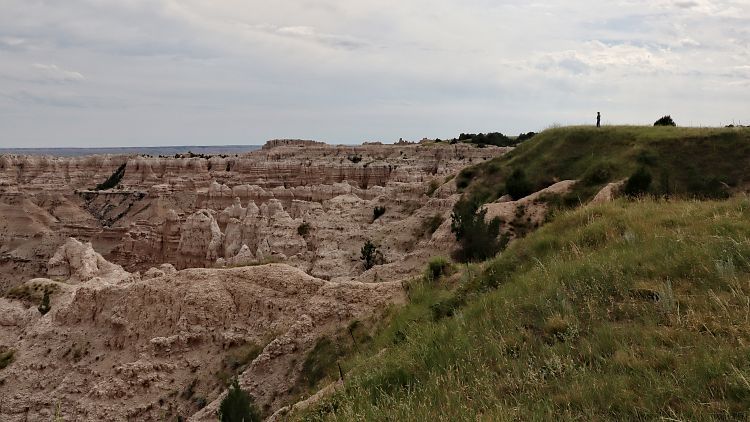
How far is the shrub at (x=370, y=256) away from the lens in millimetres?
26308

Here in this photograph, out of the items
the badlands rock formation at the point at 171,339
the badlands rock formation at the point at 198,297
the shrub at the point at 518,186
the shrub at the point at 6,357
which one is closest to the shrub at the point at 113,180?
the badlands rock formation at the point at 198,297

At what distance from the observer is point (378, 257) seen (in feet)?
87.7

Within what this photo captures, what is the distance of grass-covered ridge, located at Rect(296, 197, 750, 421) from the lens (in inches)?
160

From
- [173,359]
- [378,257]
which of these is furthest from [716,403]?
[378,257]

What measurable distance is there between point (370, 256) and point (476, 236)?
325 inches

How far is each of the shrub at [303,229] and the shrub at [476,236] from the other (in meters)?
12.2

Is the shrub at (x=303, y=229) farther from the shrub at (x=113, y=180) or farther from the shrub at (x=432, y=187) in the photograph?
the shrub at (x=113, y=180)

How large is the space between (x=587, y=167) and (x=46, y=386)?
23.6 metres

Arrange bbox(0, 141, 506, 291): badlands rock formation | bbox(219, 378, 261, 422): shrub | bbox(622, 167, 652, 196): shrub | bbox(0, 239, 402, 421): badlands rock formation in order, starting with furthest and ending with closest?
bbox(0, 141, 506, 291): badlands rock formation → bbox(622, 167, 652, 196): shrub → bbox(0, 239, 402, 421): badlands rock formation → bbox(219, 378, 261, 422): shrub

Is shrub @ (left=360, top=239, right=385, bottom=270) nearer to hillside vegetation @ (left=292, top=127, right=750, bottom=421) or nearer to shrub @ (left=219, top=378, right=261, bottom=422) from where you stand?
shrub @ (left=219, top=378, right=261, bottom=422)

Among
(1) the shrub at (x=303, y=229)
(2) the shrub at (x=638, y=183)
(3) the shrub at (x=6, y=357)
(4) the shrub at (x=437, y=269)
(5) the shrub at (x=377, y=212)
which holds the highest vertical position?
(2) the shrub at (x=638, y=183)

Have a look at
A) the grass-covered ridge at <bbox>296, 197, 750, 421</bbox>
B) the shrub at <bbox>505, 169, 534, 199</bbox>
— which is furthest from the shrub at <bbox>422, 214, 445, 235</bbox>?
the grass-covered ridge at <bbox>296, 197, 750, 421</bbox>

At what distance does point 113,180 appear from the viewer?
243ft

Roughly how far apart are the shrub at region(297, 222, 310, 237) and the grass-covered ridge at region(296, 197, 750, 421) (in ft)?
80.6
